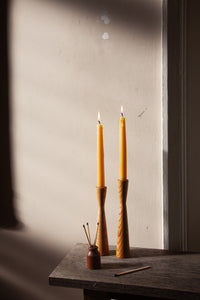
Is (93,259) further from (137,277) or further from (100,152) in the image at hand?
(100,152)

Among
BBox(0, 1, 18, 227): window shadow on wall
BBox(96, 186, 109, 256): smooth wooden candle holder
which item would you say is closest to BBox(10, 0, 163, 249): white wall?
BBox(0, 1, 18, 227): window shadow on wall

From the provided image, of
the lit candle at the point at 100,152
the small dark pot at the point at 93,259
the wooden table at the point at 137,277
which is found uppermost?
the lit candle at the point at 100,152

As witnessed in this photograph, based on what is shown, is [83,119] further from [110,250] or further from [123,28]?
[110,250]

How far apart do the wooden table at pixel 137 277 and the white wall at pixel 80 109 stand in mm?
164

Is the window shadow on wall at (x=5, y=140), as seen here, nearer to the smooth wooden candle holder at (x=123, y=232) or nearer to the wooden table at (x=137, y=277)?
the wooden table at (x=137, y=277)

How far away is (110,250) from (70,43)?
0.78 m

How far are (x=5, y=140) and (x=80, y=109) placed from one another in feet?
1.16

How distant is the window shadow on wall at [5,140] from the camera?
1.26 meters

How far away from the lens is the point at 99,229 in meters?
1.04

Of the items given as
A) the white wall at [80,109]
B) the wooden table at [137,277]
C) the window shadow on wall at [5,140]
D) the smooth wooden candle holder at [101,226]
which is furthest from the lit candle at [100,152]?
the window shadow on wall at [5,140]

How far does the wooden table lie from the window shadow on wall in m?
0.39

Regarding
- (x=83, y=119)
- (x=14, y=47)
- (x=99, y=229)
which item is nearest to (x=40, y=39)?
(x=14, y=47)

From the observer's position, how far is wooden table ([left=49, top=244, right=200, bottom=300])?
2.79 ft

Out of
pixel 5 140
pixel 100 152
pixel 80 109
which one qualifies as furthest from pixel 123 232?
pixel 5 140
